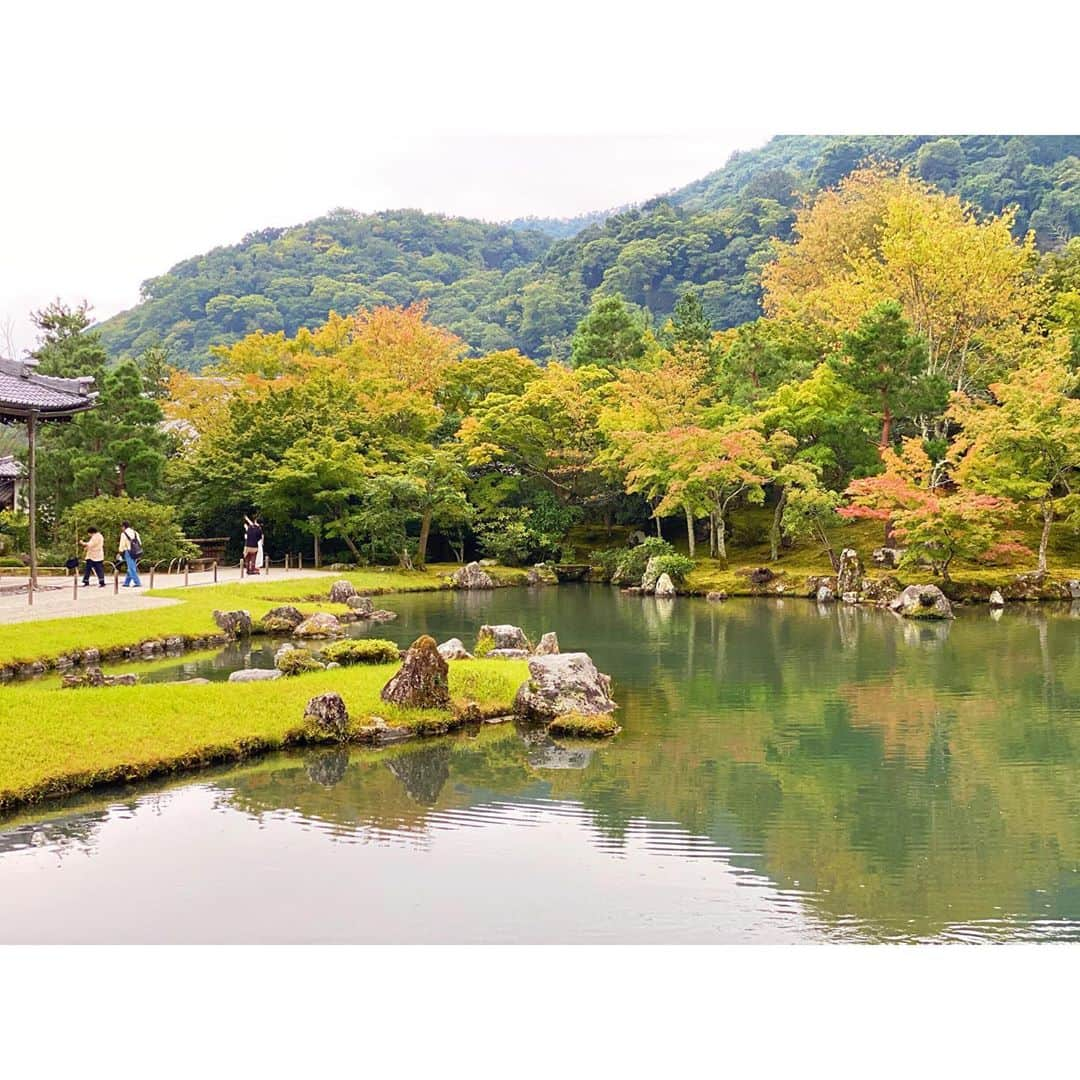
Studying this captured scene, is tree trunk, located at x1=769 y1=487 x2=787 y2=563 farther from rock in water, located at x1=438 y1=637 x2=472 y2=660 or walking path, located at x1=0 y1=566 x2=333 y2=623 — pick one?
rock in water, located at x1=438 y1=637 x2=472 y2=660

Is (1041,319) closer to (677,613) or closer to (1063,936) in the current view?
(677,613)

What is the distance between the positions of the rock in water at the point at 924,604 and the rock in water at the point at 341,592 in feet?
36.9

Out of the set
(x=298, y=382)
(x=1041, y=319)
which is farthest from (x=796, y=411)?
(x=298, y=382)

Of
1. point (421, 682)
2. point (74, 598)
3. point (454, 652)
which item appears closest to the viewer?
point (421, 682)

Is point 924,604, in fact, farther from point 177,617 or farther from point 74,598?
point 74,598

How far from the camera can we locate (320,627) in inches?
759

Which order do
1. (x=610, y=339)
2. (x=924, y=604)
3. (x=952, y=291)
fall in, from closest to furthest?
(x=924, y=604)
(x=952, y=291)
(x=610, y=339)

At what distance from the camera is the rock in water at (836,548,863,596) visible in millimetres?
25328

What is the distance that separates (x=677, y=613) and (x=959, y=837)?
50.3ft

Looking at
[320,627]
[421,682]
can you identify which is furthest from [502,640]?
[320,627]

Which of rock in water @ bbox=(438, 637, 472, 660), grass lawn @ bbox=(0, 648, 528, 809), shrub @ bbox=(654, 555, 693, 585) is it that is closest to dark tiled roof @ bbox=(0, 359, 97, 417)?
grass lawn @ bbox=(0, 648, 528, 809)

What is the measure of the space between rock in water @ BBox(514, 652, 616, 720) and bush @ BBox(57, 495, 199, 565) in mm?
15090

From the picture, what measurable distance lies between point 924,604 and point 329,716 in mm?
14964

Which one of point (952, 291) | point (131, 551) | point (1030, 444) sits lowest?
point (131, 551)
